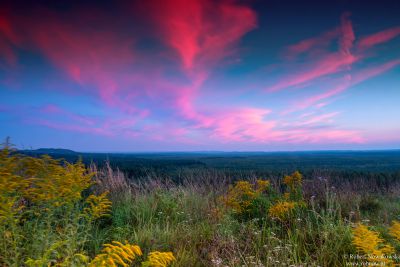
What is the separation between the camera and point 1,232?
2736 millimetres

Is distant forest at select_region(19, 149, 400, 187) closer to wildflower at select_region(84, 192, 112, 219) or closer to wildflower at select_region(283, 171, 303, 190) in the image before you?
wildflower at select_region(84, 192, 112, 219)

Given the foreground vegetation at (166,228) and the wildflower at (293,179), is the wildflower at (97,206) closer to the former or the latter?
the foreground vegetation at (166,228)

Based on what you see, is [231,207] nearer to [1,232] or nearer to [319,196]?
[319,196]

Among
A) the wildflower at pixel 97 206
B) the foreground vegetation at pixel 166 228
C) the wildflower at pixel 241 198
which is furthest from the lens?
the wildflower at pixel 241 198

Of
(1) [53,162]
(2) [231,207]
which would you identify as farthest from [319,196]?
(1) [53,162]

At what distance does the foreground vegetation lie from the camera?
2.68 m

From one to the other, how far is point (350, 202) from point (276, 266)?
4.72 meters

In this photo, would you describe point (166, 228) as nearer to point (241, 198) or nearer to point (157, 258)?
point (241, 198)

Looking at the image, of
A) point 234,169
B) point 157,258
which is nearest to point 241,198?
point 157,258

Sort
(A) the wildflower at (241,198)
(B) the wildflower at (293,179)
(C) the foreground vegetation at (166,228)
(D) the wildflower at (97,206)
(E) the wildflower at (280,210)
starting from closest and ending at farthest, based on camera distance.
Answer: (C) the foreground vegetation at (166,228) → (D) the wildflower at (97,206) → (E) the wildflower at (280,210) → (A) the wildflower at (241,198) → (B) the wildflower at (293,179)

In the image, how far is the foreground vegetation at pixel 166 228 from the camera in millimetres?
2682

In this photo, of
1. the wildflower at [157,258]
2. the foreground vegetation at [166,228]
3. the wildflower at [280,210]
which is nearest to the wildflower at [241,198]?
the foreground vegetation at [166,228]

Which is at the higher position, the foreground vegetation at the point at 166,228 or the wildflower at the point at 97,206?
the wildflower at the point at 97,206

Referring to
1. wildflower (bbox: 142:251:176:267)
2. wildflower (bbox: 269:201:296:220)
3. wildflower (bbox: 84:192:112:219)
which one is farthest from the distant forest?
wildflower (bbox: 269:201:296:220)
